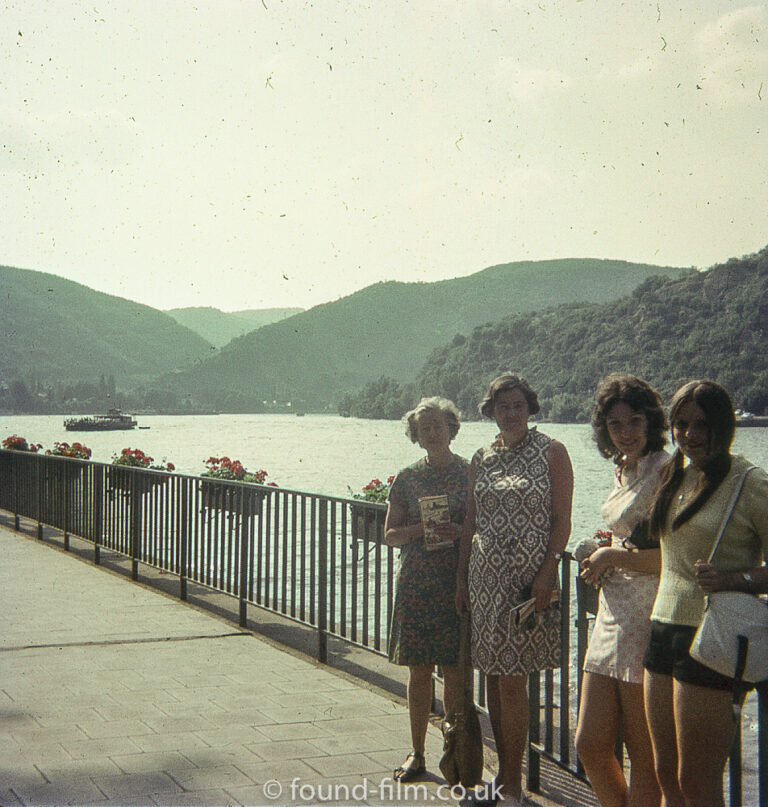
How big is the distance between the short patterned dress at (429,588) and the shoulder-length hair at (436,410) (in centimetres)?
14

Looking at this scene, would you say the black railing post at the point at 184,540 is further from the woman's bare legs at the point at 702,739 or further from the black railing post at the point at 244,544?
the woman's bare legs at the point at 702,739

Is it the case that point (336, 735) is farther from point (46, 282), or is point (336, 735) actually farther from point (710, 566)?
point (46, 282)

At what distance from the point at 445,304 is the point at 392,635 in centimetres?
12816

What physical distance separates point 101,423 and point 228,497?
393 feet

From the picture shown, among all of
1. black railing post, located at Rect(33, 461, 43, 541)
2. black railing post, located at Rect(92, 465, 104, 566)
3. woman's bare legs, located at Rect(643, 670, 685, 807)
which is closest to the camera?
woman's bare legs, located at Rect(643, 670, 685, 807)

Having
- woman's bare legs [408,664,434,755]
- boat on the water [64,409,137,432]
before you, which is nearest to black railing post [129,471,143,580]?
woman's bare legs [408,664,434,755]

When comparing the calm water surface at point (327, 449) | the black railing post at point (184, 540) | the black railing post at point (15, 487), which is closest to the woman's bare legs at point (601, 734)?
the calm water surface at point (327, 449)

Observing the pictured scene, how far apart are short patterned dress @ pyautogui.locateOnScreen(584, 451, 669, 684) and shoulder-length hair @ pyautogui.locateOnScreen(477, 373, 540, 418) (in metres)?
0.70

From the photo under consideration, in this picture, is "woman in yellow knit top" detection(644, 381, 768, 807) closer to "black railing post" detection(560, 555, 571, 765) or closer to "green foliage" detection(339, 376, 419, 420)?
"black railing post" detection(560, 555, 571, 765)

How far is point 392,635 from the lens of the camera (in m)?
4.30

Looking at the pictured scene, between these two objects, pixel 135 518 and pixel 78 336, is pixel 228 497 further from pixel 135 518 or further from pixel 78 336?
pixel 78 336

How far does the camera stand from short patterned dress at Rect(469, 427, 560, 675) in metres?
3.62

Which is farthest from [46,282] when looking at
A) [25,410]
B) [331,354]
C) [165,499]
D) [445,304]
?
[165,499]

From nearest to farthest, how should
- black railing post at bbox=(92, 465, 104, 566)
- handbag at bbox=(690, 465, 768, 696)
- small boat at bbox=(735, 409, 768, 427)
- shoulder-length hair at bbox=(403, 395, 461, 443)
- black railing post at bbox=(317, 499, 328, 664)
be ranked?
handbag at bbox=(690, 465, 768, 696) → shoulder-length hair at bbox=(403, 395, 461, 443) → black railing post at bbox=(317, 499, 328, 664) → black railing post at bbox=(92, 465, 104, 566) → small boat at bbox=(735, 409, 768, 427)
